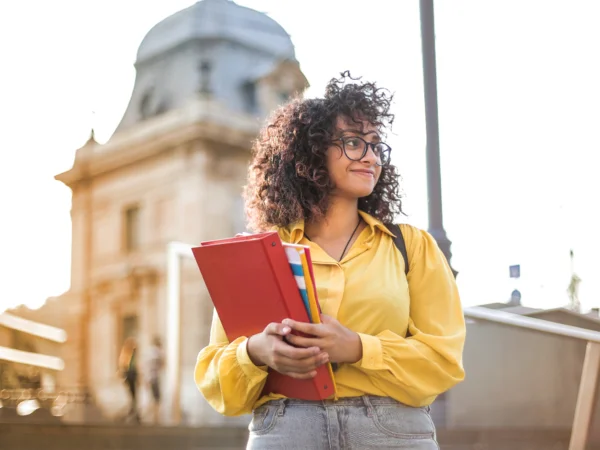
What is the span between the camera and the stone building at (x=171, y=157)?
42.3 feet

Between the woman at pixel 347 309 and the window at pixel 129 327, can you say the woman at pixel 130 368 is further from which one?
the woman at pixel 347 309

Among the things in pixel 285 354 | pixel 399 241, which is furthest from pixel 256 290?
pixel 399 241

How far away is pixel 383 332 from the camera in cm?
192

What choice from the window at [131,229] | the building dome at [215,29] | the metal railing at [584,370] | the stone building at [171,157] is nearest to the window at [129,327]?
the stone building at [171,157]

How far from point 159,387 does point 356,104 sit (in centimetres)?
796

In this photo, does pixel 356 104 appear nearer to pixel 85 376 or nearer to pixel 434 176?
pixel 434 176

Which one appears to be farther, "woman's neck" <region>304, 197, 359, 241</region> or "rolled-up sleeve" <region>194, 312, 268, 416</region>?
"woman's neck" <region>304, 197, 359, 241</region>

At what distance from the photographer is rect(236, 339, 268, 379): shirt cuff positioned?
1.90m

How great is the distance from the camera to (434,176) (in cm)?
483

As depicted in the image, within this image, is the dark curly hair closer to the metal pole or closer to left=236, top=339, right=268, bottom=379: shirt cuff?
left=236, top=339, right=268, bottom=379: shirt cuff

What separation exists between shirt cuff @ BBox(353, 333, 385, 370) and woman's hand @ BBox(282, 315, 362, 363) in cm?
1

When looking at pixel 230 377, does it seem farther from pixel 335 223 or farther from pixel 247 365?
pixel 335 223

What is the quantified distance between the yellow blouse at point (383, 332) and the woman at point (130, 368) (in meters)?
8.41

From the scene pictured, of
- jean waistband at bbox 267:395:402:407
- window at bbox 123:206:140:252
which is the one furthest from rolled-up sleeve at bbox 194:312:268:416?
window at bbox 123:206:140:252
